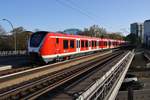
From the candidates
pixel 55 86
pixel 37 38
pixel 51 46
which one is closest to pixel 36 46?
→ pixel 37 38

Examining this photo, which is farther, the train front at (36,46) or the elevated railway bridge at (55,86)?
the train front at (36,46)

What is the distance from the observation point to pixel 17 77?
18.1m

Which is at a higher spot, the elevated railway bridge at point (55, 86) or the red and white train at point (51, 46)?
the red and white train at point (51, 46)

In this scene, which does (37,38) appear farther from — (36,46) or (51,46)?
(51,46)

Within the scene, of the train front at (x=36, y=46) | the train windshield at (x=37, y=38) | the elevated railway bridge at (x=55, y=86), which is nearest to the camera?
the elevated railway bridge at (x=55, y=86)

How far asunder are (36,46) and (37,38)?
79 centimetres

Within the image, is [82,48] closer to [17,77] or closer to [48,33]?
[48,33]

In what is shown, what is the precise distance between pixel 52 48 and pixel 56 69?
3.99 m

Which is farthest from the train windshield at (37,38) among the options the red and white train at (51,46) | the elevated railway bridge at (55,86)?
the elevated railway bridge at (55,86)

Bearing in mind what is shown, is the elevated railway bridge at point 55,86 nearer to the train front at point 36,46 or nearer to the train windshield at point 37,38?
the train front at point 36,46

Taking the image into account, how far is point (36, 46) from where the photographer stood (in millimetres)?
26984

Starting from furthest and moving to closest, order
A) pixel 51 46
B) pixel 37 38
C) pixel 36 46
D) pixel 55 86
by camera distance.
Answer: pixel 51 46
pixel 37 38
pixel 36 46
pixel 55 86

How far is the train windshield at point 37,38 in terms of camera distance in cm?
2701

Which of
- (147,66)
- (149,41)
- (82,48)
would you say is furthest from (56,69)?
(149,41)
